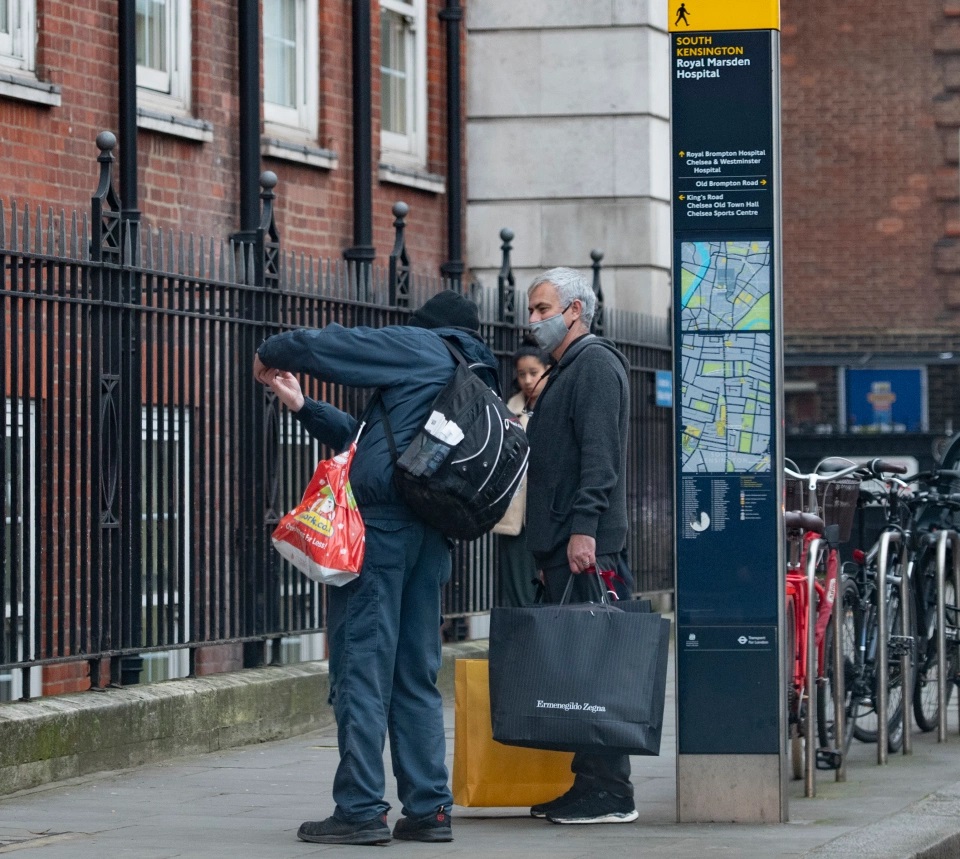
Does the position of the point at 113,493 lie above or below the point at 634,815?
above

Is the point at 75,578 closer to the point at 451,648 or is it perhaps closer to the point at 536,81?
→ the point at 451,648

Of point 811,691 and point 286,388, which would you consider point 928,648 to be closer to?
point 811,691

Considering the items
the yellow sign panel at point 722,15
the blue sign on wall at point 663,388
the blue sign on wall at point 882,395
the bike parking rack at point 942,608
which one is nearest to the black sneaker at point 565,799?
the yellow sign panel at point 722,15

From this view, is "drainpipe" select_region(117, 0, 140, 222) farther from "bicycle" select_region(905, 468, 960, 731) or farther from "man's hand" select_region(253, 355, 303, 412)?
"man's hand" select_region(253, 355, 303, 412)

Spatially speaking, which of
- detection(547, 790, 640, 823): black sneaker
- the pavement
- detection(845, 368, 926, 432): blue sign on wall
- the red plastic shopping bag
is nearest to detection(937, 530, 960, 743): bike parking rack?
the pavement

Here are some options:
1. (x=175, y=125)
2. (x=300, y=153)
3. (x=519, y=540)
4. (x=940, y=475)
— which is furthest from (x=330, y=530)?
(x=300, y=153)

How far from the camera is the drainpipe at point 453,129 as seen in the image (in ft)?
48.5

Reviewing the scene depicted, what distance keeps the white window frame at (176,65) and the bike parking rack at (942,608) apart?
511cm

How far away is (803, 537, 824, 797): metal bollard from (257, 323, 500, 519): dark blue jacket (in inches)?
72.8

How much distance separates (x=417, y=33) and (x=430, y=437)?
8.76m

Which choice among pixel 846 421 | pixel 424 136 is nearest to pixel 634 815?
pixel 424 136

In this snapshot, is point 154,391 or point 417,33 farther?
point 417,33

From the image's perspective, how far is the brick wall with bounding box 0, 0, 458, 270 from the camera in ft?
35.2

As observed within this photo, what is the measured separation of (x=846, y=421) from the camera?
85.6ft
